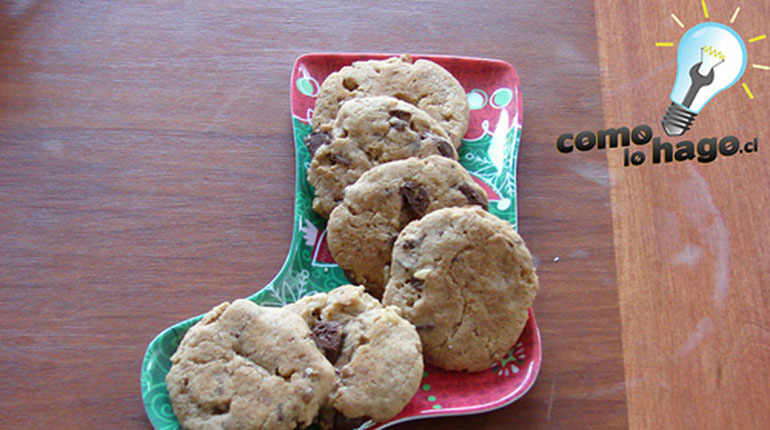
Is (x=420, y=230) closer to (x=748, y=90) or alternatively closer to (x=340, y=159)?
(x=340, y=159)

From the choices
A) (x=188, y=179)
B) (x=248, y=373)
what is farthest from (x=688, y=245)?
(x=188, y=179)

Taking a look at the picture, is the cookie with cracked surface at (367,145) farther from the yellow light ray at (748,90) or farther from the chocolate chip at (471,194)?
the yellow light ray at (748,90)

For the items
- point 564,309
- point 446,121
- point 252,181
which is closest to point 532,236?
point 564,309

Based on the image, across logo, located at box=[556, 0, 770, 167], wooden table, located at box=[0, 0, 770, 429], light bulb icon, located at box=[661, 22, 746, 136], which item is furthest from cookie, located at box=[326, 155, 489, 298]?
light bulb icon, located at box=[661, 22, 746, 136]

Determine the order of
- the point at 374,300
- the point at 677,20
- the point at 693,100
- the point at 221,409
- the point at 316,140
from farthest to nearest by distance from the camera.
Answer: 1. the point at 677,20
2. the point at 693,100
3. the point at 316,140
4. the point at 374,300
5. the point at 221,409

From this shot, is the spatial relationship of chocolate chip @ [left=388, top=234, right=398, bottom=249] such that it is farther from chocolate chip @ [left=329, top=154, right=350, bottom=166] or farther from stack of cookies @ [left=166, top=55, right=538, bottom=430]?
chocolate chip @ [left=329, top=154, right=350, bottom=166]

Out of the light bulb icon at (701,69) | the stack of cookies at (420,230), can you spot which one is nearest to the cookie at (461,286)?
the stack of cookies at (420,230)
